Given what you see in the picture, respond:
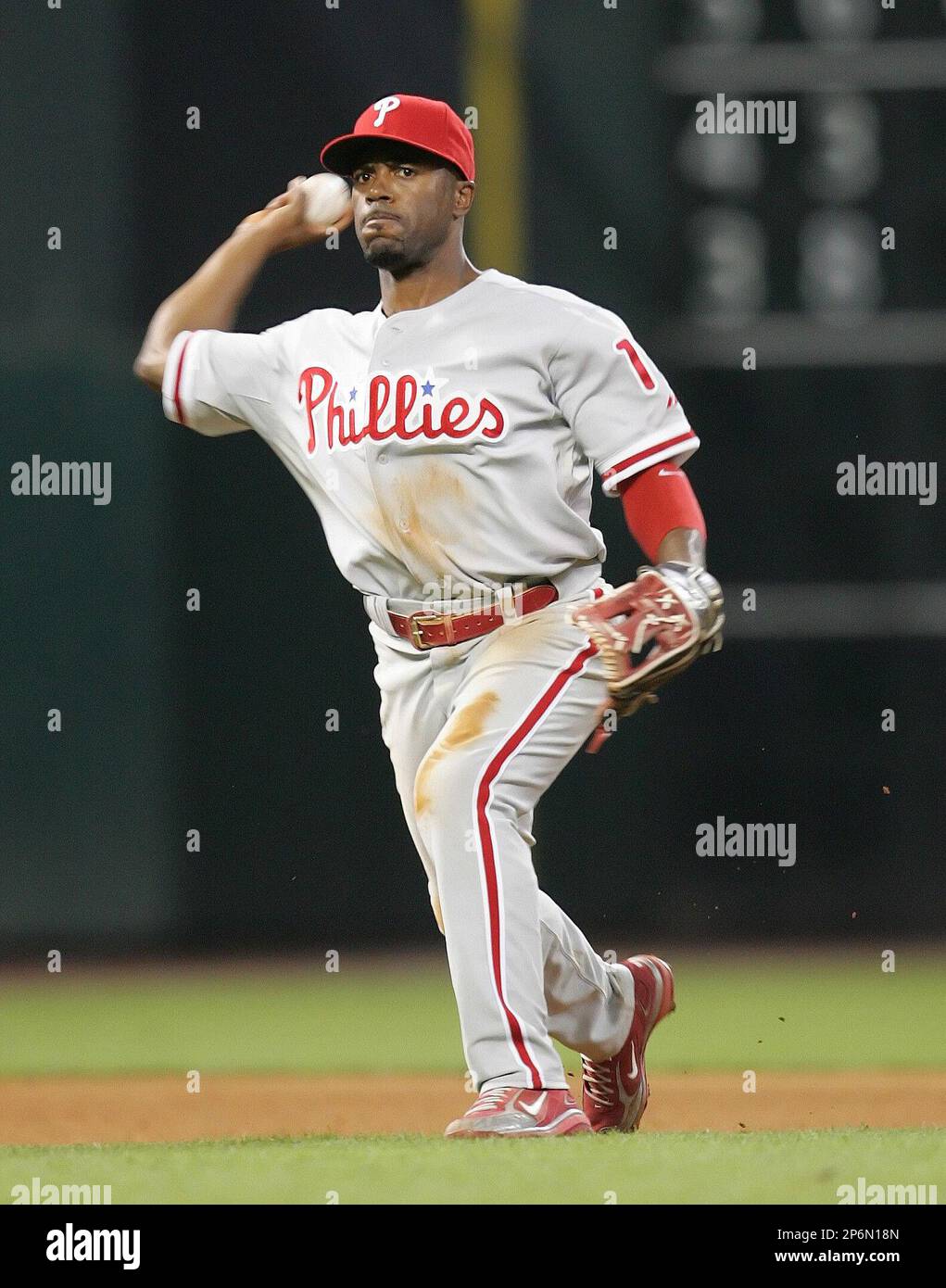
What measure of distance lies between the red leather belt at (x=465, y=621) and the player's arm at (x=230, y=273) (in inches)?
23.3

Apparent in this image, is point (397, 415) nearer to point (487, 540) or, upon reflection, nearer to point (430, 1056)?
point (487, 540)

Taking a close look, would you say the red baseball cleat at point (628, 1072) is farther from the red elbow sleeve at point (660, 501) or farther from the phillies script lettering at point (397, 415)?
the phillies script lettering at point (397, 415)

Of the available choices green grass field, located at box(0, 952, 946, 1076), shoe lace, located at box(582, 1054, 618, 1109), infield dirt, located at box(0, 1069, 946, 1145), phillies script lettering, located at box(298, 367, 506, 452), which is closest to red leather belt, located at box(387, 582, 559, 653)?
phillies script lettering, located at box(298, 367, 506, 452)

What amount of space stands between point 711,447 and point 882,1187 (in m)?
4.78

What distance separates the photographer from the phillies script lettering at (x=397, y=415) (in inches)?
109

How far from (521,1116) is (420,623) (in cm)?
67

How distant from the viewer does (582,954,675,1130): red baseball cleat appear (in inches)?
124

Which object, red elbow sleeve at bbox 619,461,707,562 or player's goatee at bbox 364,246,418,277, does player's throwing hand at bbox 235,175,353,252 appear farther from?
red elbow sleeve at bbox 619,461,707,562

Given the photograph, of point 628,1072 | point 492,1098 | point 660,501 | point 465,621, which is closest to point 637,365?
point 660,501

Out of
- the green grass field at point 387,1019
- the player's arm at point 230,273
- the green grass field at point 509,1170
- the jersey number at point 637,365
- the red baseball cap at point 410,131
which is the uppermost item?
the red baseball cap at point 410,131

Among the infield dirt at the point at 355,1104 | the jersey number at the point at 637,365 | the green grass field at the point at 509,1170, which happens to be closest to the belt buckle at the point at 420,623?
the jersey number at the point at 637,365

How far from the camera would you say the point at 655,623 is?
2.68 m

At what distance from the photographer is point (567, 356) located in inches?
109

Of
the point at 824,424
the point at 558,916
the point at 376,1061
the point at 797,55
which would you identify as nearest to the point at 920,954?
the point at 824,424
